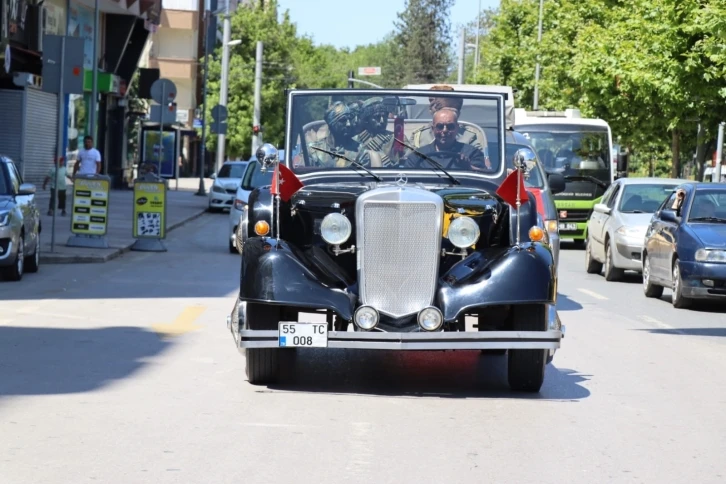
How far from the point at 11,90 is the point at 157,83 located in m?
5.80

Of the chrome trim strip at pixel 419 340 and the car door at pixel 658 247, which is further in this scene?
the car door at pixel 658 247

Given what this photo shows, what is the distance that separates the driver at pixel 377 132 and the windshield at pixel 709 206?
8753 mm

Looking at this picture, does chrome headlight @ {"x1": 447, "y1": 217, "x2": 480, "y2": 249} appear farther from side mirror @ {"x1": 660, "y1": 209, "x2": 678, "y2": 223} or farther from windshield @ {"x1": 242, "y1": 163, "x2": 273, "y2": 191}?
windshield @ {"x1": 242, "y1": 163, "x2": 273, "y2": 191}

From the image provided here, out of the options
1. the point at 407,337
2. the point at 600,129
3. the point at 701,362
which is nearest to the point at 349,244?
the point at 407,337

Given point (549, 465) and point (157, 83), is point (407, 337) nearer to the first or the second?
point (549, 465)

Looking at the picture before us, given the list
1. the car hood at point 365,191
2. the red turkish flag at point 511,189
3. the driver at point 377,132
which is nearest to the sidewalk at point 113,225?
the driver at point 377,132

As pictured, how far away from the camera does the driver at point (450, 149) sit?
10.6 m

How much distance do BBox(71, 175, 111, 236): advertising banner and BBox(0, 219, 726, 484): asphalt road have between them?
841cm

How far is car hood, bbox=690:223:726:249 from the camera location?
1756 centimetres

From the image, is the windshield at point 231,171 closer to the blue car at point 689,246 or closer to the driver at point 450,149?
the blue car at point 689,246

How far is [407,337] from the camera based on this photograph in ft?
28.9

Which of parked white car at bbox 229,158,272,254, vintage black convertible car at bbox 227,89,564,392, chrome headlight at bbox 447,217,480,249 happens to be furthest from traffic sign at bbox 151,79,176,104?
chrome headlight at bbox 447,217,480,249

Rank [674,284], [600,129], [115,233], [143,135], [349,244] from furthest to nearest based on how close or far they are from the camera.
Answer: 1. [143,135]
2. [600,129]
3. [115,233]
4. [674,284]
5. [349,244]

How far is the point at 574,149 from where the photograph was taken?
1318 inches
